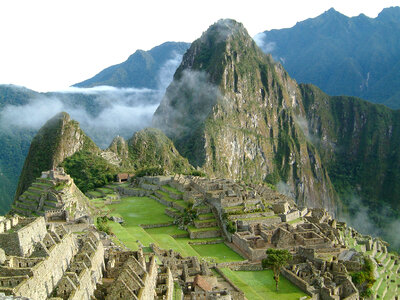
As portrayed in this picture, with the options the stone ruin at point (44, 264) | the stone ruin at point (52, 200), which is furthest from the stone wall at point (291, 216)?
the stone ruin at point (44, 264)

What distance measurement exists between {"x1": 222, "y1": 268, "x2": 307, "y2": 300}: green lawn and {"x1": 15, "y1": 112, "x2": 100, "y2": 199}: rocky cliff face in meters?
68.4

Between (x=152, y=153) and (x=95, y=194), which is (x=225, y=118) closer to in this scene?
(x=152, y=153)

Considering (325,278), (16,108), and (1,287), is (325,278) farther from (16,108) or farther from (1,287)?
(16,108)

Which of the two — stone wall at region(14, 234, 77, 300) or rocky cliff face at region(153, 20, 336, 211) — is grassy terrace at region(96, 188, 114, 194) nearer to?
stone wall at region(14, 234, 77, 300)

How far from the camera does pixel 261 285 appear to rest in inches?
1240

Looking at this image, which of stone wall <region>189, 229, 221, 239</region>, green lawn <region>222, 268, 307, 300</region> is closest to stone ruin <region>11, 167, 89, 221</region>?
stone wall <region>189, 229, 221, 239</region>

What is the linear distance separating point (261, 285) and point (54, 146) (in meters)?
79.5

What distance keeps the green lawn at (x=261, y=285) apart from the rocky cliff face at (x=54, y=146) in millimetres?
68394

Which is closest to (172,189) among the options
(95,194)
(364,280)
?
(95,194)

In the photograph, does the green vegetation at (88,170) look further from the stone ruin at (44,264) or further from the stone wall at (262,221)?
the stone ruin at (44,264)

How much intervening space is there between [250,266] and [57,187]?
1084 inches

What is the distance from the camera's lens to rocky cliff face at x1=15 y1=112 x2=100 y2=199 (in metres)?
95.7

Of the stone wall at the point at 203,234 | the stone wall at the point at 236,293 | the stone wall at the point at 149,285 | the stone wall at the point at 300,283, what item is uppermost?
the stone wall at the point at 149,285

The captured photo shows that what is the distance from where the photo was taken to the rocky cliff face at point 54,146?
314ft
